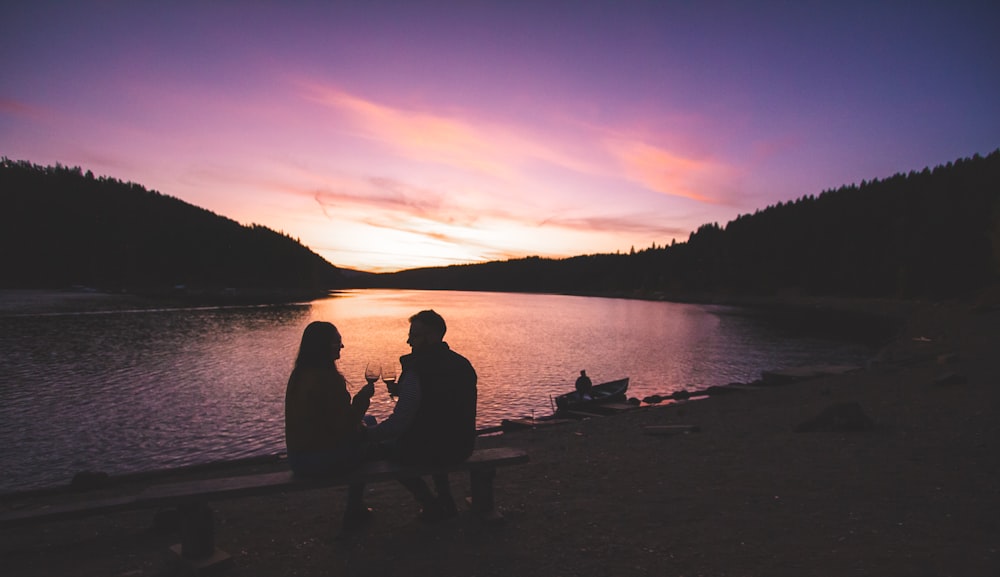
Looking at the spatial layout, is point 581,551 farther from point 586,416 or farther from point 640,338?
→ point 640,338

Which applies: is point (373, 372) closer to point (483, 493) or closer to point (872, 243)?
point (483, 493)

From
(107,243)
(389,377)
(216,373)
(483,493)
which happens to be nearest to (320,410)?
(389,377)

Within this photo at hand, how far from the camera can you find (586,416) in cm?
1978

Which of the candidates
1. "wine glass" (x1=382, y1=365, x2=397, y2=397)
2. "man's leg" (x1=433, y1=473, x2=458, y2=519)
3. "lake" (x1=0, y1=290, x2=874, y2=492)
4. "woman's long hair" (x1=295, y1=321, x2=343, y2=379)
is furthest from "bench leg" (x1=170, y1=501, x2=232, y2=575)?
"lake" (x1=0, y1=290, x2=874, y2=492)

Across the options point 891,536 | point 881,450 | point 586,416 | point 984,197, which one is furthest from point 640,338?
point 984,197

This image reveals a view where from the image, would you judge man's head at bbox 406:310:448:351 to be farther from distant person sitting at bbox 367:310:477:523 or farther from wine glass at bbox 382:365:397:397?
wine glass at bbox 382:365:397:397

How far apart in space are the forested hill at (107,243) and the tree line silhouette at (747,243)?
40 centimetres

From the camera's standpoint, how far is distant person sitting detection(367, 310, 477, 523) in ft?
18.7

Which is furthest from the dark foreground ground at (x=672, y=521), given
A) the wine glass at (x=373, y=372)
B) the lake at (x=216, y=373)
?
the lake at (x=216, y=373)

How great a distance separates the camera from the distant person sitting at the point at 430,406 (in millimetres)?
5695

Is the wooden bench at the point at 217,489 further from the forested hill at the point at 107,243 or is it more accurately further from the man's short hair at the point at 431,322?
the forested hill at the point at 107,243

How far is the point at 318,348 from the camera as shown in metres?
5.41

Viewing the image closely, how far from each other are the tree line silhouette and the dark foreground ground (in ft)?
259

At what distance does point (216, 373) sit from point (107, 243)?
17019cm
